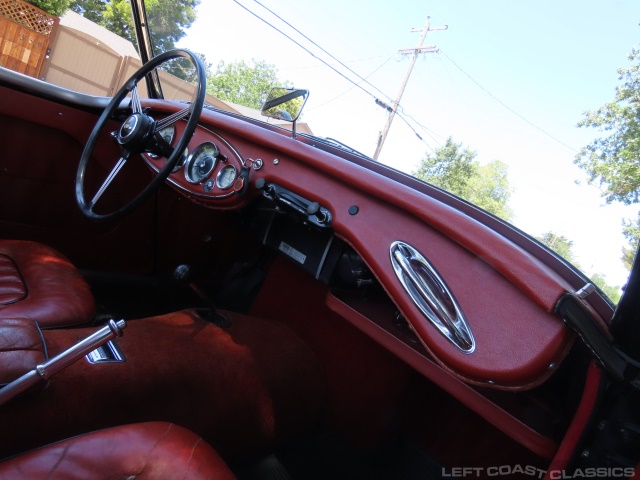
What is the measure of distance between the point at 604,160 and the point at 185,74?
1.57 metres

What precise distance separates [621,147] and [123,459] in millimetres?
1340

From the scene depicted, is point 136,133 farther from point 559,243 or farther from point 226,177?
point 559,243

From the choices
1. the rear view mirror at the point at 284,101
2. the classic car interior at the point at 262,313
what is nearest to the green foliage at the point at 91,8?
the classic car interior at the point at 262,313

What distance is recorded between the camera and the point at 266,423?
4.98 ft

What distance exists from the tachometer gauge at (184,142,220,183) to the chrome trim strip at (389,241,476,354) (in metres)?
0.82

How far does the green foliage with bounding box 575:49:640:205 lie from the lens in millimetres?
1108

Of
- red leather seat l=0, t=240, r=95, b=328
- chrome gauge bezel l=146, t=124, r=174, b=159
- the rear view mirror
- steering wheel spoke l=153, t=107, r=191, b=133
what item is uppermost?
the rear view mirror

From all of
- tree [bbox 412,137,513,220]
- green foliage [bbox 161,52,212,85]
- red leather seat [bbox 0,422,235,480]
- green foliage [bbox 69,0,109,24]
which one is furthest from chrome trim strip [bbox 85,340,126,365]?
green foliage [bbox 69,0,109,24]

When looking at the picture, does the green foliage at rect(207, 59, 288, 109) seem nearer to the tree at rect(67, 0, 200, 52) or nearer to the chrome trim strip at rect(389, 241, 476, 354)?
the tree at rect(67, 0, 200, 52)

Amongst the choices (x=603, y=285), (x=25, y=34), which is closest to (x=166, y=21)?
(x=603, y=285)

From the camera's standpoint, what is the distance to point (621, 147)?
1215mm

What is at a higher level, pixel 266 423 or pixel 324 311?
pixel 324 311

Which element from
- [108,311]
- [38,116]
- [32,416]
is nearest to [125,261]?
[108,311]

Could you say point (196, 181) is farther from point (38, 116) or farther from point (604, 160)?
point (604, 160)
